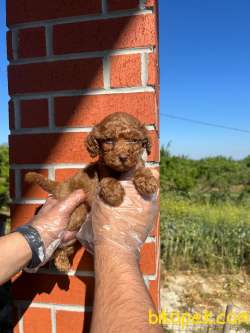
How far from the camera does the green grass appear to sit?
4.33 metres

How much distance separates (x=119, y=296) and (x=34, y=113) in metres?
0.73

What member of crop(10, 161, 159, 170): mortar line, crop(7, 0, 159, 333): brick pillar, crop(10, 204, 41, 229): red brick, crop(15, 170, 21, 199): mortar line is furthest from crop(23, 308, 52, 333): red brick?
crop(10, 161, 159, 170): mortar line

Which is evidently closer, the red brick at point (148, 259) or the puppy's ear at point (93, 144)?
the puppy's ear at point (93, 144)

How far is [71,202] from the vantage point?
1.12 m

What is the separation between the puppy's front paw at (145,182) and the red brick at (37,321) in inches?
→ 24.4

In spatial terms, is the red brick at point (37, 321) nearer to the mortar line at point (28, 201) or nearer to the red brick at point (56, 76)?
the mortar line at point (28, 201)

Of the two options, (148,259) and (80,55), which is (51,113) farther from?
(148,259)

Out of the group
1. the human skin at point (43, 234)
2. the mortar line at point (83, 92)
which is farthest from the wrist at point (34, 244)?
the mortar line at point (83, 92)

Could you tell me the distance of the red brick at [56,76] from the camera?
3.84 ft

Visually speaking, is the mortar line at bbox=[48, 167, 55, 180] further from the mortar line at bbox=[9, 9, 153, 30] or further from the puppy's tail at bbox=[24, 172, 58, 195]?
the mortar line at bbox=[9, 9, 153, 30]

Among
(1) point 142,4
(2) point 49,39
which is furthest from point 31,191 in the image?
(1) point 142,4

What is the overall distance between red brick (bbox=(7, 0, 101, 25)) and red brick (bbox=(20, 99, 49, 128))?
30cm

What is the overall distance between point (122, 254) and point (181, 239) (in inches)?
146

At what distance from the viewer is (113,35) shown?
1.14 m
